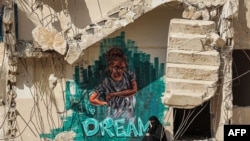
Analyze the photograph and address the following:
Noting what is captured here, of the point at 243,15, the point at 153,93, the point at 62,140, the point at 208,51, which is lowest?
the point at 62,140

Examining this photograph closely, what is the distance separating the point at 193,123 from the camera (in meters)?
15.4

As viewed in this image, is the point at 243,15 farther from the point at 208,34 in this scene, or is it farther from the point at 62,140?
the point at 62,140

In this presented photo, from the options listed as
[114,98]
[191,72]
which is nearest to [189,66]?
[191,72]

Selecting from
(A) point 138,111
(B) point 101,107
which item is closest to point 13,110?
(B) point 101,107

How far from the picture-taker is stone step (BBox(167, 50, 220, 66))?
1308 centimetres

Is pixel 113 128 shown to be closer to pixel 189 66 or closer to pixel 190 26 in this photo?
pixel 189 66

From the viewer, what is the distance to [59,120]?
1476cm

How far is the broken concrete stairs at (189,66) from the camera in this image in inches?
511

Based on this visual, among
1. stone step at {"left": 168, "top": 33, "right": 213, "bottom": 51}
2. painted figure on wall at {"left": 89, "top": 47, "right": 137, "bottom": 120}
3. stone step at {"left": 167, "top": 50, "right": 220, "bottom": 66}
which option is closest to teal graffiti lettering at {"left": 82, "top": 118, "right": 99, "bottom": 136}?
painted figure on wall at {"left": 89, "top": 47, "right": 137, "bottom": 120}

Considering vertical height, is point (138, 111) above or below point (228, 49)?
below

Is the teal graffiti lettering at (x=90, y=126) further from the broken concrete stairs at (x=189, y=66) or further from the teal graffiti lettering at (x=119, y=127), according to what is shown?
the broken concrete stairs at (x=189, y=66)

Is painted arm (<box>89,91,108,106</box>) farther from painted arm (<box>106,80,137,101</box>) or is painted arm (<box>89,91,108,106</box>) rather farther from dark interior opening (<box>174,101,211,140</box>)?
dark interior opening (<box>174,101,211,140</box>)

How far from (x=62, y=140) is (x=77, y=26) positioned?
3073 millimetres

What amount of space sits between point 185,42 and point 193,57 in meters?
0.41
